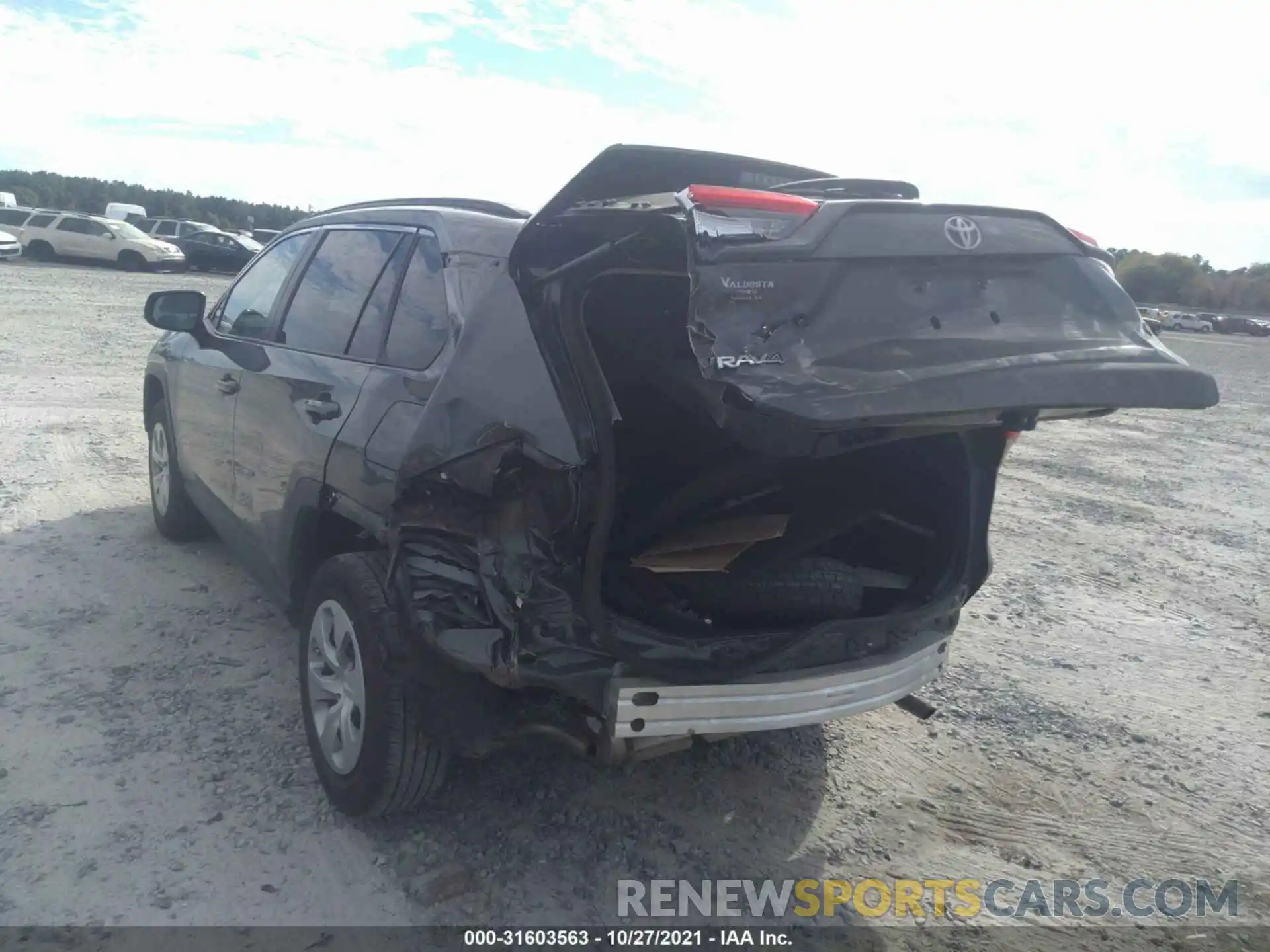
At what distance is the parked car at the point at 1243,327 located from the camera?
172 ft

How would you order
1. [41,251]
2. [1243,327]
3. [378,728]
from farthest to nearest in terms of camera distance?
[1243,327], [41,251], [378,728]

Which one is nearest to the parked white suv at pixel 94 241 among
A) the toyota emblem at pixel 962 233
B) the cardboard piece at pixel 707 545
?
the cardboard piece at pixel 707 545

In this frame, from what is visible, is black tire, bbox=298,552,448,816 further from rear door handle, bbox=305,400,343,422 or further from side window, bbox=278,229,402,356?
side window, bbox=278,229,402,356

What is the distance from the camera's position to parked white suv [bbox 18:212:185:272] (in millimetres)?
29203

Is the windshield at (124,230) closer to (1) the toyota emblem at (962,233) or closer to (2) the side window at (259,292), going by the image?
(2) the side window at (259,292)

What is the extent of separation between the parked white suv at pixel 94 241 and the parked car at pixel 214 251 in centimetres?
117

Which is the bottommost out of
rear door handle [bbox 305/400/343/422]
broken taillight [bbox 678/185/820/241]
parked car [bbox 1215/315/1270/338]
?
rear door handle [bbox 305/400/343/422]

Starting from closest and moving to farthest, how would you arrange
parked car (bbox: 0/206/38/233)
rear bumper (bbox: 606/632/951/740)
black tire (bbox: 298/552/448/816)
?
rear bumper (bbox: 606/632/951/740), black tire (bbox: 298/552/448/816), parked car (bbox: 0/206/38/233)

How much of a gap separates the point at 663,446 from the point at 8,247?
3030 centimetres

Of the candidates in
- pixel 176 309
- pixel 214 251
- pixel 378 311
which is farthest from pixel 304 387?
pixel 214 251

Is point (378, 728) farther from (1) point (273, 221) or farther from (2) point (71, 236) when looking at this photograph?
(1) point (273, 221)

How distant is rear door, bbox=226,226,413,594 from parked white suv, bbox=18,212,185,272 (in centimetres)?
2872

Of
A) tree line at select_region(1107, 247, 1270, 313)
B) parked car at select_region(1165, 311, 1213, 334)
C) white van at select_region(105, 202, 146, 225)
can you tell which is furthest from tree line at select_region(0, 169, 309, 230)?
tree line at select_region(1107, 247, 1270, 313)

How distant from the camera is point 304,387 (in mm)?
3639
